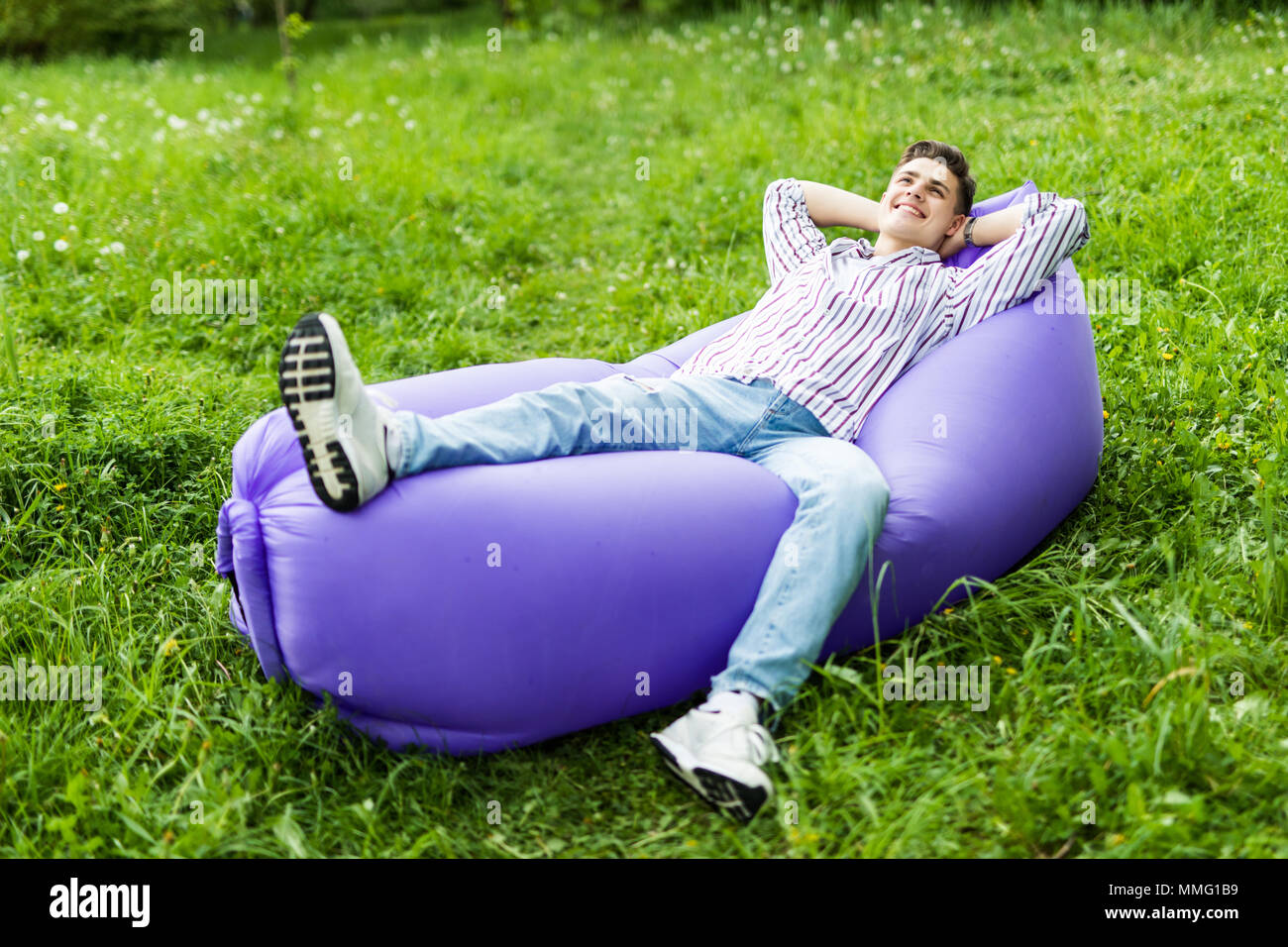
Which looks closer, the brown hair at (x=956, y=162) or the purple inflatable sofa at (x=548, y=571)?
the purple inflatable sofa at (x=548, y=571)

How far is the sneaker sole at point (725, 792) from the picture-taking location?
2000 mm

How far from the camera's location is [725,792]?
2.02m

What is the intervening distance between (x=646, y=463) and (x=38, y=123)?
5.39 m

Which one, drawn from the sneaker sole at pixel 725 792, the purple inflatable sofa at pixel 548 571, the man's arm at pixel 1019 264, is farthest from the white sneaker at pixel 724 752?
the man's arm at pixel 1019 264

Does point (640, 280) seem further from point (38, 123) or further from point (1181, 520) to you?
point (38, 123)

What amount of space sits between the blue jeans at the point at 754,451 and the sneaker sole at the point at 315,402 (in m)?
0.15

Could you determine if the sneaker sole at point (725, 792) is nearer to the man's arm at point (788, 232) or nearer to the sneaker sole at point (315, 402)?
the sneaker sole at point (315, 402)

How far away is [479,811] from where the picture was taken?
7.07 ft

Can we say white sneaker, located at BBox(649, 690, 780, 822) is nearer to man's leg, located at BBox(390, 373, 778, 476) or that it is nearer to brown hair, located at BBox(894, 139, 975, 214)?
man's leg, located at BBox(390, 373, 778, 476)

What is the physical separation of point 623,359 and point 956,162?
5.11ft

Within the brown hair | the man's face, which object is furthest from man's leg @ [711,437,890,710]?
the brown hair

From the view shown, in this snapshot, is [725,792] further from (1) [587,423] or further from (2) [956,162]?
(2) [956,162]

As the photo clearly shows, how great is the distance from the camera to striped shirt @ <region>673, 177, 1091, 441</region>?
272 cm

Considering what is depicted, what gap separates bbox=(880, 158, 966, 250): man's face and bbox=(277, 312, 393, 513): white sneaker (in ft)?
5.84
